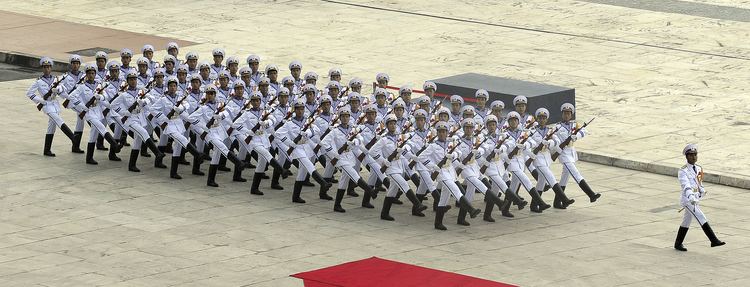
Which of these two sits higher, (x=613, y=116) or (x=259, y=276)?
(x=613, y=116)

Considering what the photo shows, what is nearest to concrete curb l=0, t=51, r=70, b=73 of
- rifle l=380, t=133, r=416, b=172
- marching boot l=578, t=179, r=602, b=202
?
rifle l=380, t=133, r=416, b=172

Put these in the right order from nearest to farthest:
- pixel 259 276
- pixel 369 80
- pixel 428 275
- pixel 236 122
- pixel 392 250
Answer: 1. pixel 428 275
2. pixel 259 276
3. pixel 392 250
4. pixel 236 122
5. pixel 369 80

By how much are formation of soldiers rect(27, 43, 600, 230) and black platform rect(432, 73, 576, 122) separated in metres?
1.79

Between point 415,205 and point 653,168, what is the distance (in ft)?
18.0

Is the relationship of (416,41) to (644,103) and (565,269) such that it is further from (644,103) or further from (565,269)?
(565,269)

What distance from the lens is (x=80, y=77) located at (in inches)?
1120

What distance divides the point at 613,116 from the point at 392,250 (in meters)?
10.3

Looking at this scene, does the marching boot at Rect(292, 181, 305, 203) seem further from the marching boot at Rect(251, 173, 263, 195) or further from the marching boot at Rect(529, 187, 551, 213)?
the marching boot at Rect(529, 187, 551, 213)

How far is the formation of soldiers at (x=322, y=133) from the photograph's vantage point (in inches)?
998

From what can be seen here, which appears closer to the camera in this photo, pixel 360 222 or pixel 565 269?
pixel 565 269

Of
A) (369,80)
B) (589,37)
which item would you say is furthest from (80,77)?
(589,37)

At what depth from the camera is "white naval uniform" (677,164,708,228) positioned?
23719 millimetres

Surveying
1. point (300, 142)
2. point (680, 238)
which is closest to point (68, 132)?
point (300, 142)

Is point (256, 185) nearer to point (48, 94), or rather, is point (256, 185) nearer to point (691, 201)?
point (48, 94)
